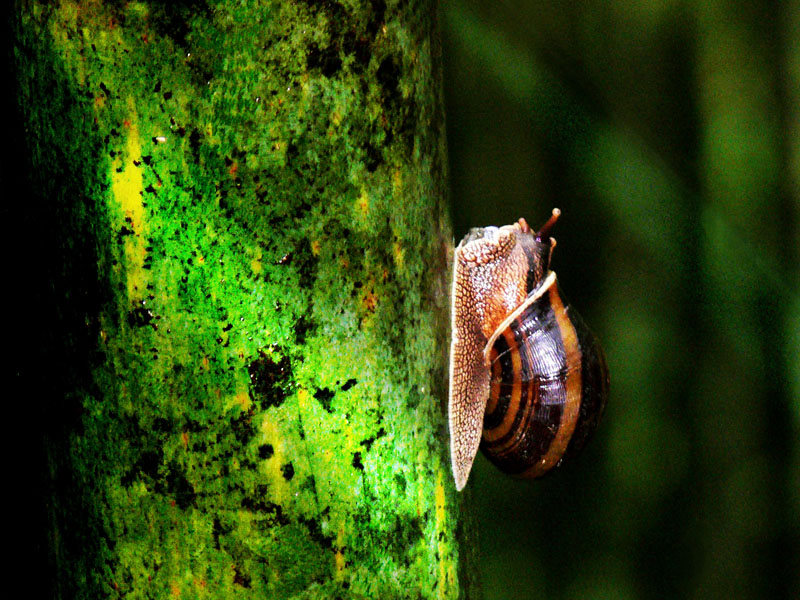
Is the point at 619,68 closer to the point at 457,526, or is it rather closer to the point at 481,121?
the point at 481,121

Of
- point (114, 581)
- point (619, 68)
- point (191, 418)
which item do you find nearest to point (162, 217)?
point (191, 418)

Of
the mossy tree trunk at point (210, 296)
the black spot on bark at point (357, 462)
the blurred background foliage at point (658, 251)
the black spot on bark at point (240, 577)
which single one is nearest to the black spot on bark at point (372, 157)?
the mossy tree trunk at point (210, 296)

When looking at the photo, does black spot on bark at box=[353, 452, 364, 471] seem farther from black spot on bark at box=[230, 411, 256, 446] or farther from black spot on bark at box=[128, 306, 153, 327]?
black spot on bark at box=[128, 306, 153, 327]

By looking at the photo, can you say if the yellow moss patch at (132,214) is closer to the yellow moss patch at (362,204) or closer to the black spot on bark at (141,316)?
the black spot on bark at (141,316)

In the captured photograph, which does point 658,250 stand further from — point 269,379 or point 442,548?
point 269,379

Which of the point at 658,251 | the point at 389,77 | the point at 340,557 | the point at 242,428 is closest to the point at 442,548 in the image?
the point at 340,557

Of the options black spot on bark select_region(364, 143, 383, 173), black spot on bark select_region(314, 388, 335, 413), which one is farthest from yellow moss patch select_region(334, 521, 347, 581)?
black spot on bark select_region(364, 143, 383, 173)
